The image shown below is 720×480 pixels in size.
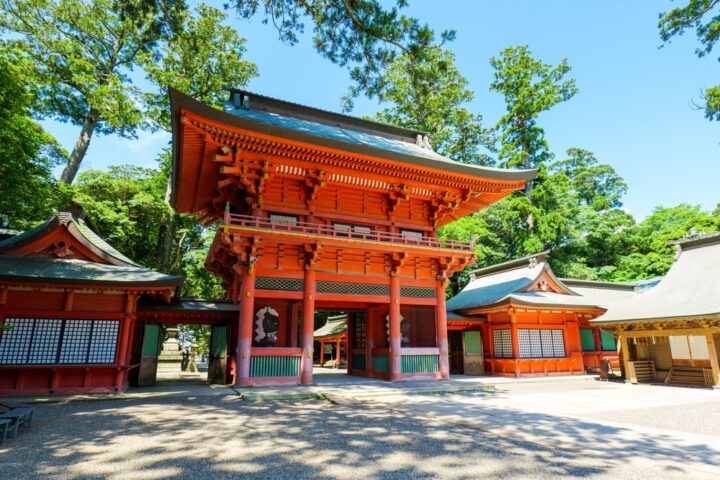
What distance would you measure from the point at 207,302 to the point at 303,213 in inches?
203

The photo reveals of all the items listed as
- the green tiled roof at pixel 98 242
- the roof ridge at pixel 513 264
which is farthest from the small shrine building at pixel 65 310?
the roof ridge at pixel 513 264

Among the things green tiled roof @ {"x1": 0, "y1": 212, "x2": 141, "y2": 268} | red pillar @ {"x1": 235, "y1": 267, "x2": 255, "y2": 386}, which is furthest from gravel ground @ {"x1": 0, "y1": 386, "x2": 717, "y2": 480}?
green tiled roof @ {"x1": 0, "y1": 212, "x2": 141, "y2": 268}

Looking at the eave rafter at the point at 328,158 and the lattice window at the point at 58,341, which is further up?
the eave rafter at the point at 328,158

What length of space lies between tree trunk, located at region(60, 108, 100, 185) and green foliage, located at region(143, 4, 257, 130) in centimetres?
334

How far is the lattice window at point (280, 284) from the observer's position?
13039 millimetres

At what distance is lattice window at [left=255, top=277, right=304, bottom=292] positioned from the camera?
42.8ft

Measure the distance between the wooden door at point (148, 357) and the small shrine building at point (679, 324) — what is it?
17464 millimetres

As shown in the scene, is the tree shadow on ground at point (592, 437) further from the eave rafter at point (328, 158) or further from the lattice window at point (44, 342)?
the lattice window at point (44, 342)

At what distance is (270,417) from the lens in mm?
8164

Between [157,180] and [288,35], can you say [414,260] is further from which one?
[157,180]

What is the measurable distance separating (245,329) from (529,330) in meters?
13.3

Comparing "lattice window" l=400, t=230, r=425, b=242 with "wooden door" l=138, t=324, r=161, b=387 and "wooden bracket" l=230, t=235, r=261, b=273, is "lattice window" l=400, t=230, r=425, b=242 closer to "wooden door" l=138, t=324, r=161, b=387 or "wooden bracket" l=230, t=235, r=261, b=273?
"wooden bracket" l=230, t=235, r=261, b=273

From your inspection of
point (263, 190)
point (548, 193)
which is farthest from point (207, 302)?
point (548, 193)

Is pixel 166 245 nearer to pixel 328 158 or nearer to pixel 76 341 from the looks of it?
pixel 76 341
